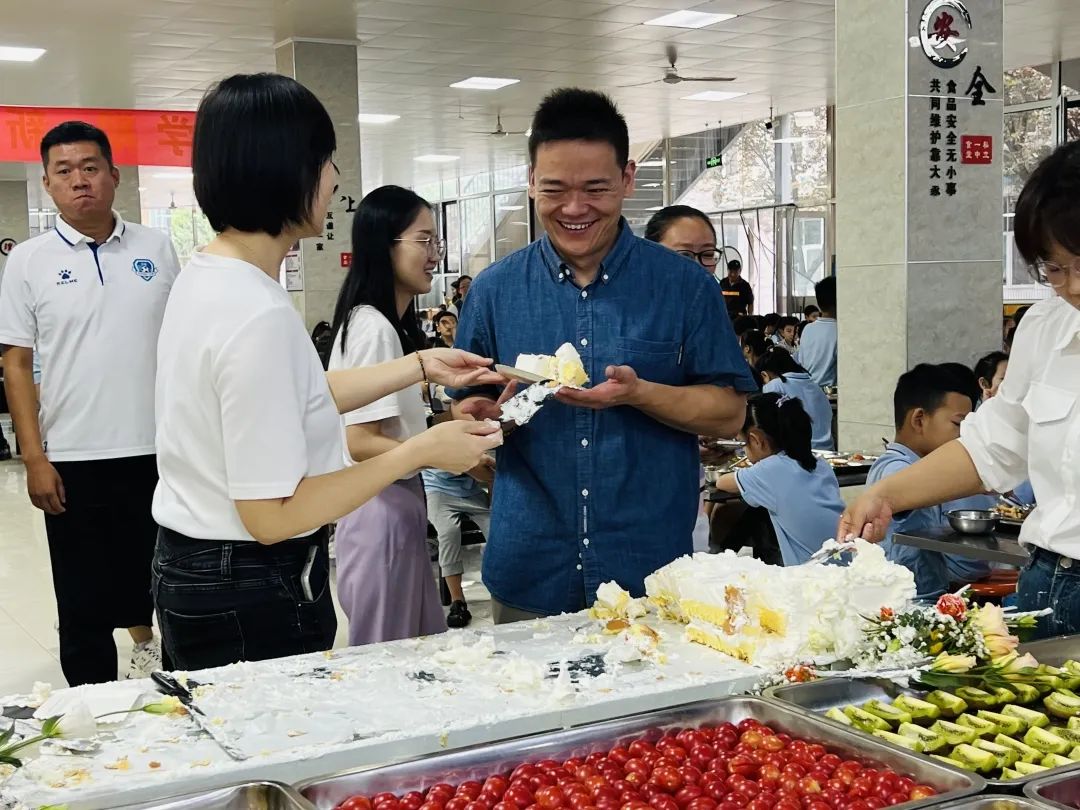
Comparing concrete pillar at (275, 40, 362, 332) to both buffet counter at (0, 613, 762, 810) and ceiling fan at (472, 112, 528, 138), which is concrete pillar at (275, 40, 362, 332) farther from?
buffet counter at (0, 613, 762, 810)

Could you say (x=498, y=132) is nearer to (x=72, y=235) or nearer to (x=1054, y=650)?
(x=72, y=235)

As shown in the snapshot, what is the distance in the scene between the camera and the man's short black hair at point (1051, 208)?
2.03m

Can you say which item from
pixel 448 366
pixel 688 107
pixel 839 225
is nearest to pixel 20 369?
pixel 448 366

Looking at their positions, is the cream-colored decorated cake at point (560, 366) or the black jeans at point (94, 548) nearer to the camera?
the cream-colored decorated cake at point (560, 366)

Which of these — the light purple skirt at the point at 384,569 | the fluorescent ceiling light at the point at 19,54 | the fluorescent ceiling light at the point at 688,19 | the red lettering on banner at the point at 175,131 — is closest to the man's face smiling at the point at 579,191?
the light purple skirt at the point at 384,569

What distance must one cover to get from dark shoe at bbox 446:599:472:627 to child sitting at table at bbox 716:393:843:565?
1.97 metres

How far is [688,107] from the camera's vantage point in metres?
14.9

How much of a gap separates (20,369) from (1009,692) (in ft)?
10.7

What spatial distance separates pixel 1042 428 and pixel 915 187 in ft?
12.3

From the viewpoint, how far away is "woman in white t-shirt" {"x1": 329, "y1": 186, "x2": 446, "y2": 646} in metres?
3.26

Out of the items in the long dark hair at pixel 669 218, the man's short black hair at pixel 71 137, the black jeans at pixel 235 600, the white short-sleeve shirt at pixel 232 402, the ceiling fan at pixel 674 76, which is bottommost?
the black jeans at pixel 235 600

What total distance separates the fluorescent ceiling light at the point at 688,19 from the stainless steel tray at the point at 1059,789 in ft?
29.5

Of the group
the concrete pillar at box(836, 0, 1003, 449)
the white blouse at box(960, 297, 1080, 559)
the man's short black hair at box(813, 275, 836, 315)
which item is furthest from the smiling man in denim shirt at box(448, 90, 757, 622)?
the man's short black hair at box(813, 275, 836, 315)

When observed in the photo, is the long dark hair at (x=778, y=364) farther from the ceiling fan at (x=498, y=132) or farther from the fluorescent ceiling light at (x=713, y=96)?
the ceiling fan at (x=498, y=132)
